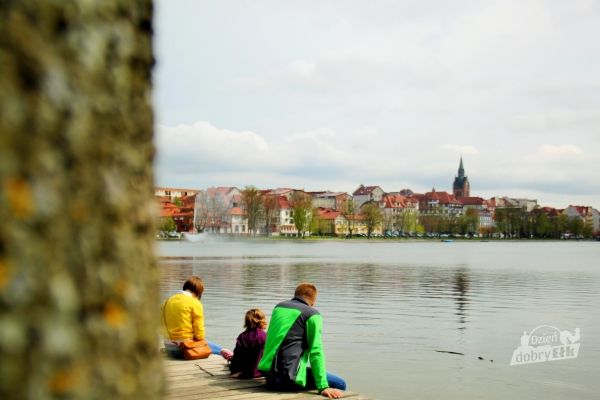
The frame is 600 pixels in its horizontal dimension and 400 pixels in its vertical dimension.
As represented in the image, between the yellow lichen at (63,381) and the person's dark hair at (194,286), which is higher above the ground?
the yellow lichen at (63,381)

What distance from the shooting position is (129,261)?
141cm

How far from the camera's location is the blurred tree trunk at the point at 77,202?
1.16 m

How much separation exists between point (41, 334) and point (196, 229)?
191992 mm

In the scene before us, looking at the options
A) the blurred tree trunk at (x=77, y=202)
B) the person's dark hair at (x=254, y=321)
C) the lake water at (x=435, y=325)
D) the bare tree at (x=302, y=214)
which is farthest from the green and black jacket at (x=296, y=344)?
the bare tree at (x=302, y=214)

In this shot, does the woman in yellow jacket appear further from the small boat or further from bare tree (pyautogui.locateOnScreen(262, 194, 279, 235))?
bare tree (pyautogui.locateOnScreen(262, 194, 279, 235))

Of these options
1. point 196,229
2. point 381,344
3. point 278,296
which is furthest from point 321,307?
point 196,229

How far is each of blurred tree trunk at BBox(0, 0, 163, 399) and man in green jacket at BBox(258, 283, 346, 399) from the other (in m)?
7.34

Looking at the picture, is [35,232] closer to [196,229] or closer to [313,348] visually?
[313,348]

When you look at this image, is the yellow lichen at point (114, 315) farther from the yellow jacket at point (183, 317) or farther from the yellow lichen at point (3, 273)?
the yellow jacket at point (183, 317)

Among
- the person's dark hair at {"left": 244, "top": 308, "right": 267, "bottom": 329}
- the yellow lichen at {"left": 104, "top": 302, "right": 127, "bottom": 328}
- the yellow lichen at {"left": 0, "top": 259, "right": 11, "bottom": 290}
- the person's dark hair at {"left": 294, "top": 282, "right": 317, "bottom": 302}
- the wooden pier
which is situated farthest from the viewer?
the person's dark hair at {"left": 244, "top": 308, "right": 267, "bottom": 329}

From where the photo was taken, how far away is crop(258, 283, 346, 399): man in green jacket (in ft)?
28.6
